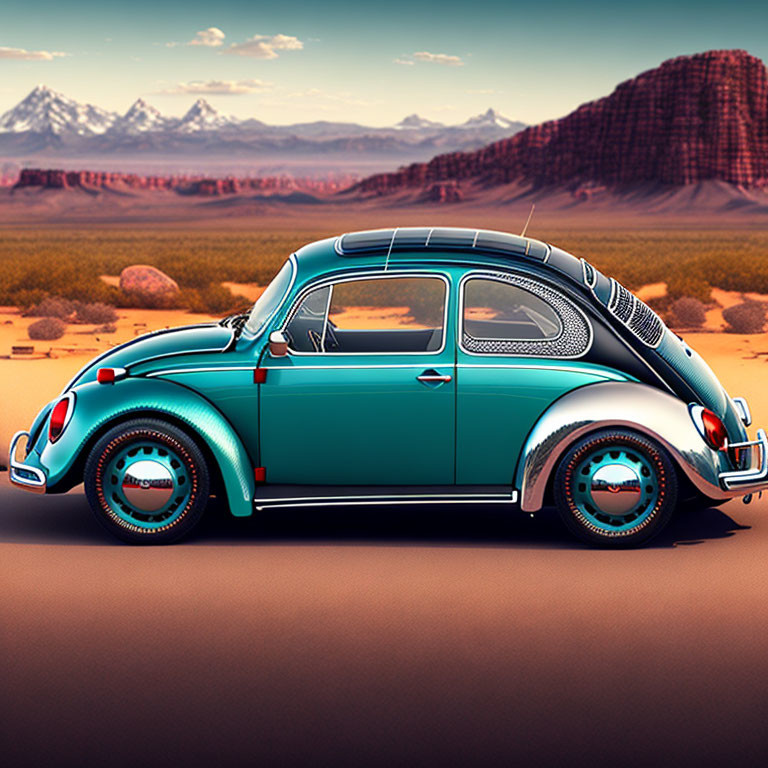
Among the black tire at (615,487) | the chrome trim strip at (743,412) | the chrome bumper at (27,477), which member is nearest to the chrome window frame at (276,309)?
the chrome bumper at (27,477)

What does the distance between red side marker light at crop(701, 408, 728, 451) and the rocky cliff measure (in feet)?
589

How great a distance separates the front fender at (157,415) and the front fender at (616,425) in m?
1.58

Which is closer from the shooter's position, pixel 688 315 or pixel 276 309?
pixel 276 309

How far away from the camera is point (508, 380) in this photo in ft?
24.8

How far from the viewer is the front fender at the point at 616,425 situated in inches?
293

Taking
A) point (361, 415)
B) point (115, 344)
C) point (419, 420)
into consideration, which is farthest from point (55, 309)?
point (419, 420)

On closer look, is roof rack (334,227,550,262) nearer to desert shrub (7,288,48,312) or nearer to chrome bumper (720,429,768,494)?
chrome bumper (720,429,768,494)

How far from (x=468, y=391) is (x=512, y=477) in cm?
55

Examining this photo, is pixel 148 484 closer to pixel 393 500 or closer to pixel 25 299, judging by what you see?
pixel 393 500

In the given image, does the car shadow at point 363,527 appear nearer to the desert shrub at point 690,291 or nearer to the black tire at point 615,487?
the black tire at point 615,487

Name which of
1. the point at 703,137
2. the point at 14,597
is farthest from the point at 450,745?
the point at 703,137

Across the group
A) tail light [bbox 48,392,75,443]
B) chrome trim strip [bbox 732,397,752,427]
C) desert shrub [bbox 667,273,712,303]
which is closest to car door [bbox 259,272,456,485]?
tail light [bbox 48,392,75,443]

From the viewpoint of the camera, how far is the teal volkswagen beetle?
24.6ft

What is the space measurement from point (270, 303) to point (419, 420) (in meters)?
1.09
